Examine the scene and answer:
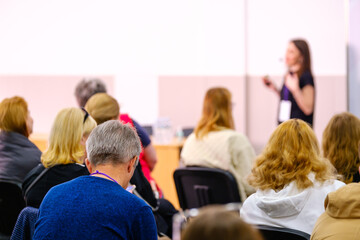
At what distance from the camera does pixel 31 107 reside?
679cm

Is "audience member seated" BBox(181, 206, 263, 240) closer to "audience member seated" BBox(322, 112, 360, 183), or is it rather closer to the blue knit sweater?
the blue knit sweater

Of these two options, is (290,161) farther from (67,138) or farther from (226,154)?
(226,154)

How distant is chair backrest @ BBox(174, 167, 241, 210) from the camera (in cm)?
363

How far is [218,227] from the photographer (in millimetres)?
971

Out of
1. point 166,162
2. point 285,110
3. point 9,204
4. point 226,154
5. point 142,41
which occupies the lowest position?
point 166,162

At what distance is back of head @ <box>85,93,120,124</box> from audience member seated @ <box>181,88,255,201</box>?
91 cm

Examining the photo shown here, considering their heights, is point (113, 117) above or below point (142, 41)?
below

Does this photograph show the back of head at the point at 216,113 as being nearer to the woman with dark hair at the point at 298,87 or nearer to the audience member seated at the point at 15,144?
the audience member seated at the point at 15,144

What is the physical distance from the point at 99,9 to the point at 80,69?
789 millimetres

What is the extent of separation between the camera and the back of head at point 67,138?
2715mm

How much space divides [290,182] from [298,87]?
3.28 meters

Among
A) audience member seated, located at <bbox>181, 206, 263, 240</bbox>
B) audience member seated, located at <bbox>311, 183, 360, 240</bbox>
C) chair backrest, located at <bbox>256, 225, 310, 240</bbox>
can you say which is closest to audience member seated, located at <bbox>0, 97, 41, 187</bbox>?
chair backrest, located at <bbox>256, 225, 310, 240</bbox>

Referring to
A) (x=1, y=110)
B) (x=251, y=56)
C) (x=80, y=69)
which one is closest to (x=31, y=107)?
(x=80, y=69)

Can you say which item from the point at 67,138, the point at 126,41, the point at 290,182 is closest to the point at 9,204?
the point at 67,138
